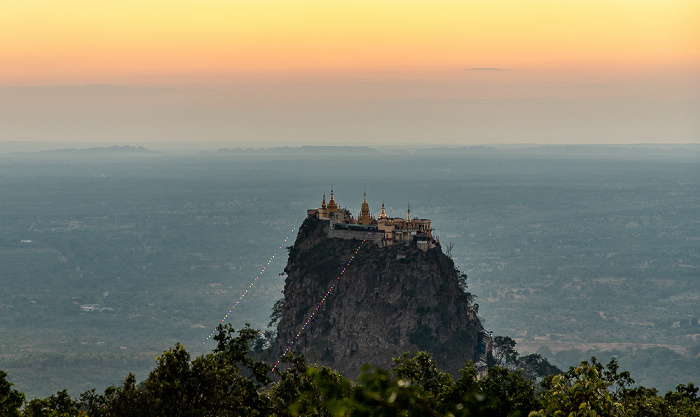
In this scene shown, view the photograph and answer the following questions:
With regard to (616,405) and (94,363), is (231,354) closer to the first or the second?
(616,405)

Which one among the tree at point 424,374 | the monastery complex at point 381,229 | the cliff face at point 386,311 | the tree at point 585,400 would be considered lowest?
the cliff face at point 386,311

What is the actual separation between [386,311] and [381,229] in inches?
324

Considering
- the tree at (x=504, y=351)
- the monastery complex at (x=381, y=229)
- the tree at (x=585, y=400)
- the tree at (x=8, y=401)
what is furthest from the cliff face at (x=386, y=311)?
the tree at (x=585, y=400)

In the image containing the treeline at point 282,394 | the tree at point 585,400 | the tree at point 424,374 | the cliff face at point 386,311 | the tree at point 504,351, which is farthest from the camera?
the tree at point 504,351

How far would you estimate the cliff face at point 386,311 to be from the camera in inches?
4156

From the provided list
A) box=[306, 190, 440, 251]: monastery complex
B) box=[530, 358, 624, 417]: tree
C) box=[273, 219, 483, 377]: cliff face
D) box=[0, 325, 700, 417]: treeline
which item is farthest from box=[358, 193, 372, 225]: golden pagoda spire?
box=[530, 358, 624, 417]: tree

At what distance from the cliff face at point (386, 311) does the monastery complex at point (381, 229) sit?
27.4 inches

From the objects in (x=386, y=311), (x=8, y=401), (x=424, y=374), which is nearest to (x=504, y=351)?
(x=386, y=311)

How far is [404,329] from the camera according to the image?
350 feet

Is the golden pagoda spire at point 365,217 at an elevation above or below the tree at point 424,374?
above

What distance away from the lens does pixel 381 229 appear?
107500 millimetres

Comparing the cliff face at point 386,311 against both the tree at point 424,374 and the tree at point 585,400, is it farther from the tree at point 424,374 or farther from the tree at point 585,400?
the tree at point 585,400

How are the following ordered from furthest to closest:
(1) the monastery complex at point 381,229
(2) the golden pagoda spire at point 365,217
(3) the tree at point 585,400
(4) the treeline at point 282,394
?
1. (2) the golden pagoda spire at point 365,217
2. (1) the monastery complex at point 381,229
3. (4) the treeline at point 282,394
4. (3) the tree at point 585,400

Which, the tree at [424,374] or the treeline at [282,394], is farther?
the tree at [424,374]
